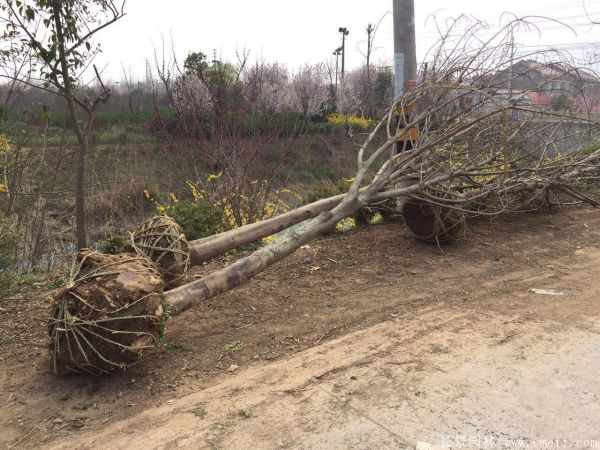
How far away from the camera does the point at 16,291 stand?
17.4ft

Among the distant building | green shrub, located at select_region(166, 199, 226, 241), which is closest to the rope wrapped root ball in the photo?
the distant building

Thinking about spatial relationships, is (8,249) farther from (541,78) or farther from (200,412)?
(541,78)

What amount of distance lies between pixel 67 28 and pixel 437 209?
14.2 feet

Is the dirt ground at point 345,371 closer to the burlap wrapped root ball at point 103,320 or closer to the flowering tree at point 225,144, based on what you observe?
the burlap wrapped root ball at point 103,320

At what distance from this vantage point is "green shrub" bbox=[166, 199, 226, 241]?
22.1ft

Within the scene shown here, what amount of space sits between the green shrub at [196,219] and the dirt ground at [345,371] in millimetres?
1407

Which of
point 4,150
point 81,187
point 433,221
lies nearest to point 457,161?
point 433,221

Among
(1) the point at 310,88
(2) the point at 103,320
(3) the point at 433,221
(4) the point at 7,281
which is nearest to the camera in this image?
(2) the point at 103,320

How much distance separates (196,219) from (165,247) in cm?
218

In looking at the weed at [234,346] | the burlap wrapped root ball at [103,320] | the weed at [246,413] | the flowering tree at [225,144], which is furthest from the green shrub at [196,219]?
the weed at [246,413]

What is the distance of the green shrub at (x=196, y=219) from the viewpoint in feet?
22.1

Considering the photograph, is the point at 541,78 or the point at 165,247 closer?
the point at 165,247

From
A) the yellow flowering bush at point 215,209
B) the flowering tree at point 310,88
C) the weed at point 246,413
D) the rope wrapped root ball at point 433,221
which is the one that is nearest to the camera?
the weed at point 246,413

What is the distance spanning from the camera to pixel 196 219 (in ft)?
22.5
